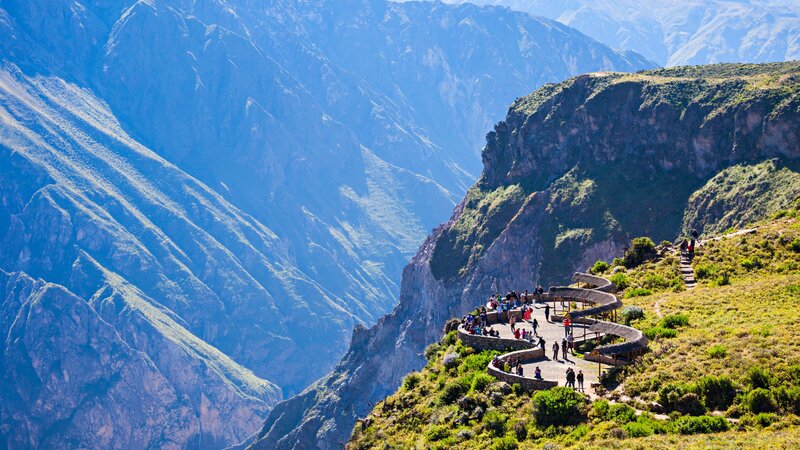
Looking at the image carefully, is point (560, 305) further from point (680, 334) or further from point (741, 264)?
point (680, 334)

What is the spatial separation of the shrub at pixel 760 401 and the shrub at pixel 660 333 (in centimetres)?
1175

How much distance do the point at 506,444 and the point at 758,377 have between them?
1228cm

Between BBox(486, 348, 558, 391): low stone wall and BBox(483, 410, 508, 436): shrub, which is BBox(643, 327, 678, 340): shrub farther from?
BBox(483, 410, 508, 436): shrub

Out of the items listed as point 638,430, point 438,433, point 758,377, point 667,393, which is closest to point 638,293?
point 438,433

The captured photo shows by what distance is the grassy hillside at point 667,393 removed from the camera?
49.8 metres

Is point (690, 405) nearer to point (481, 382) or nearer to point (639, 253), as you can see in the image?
point (481, 382)

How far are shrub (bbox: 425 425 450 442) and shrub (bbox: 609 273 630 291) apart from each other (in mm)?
25402

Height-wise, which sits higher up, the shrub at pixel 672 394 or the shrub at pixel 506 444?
the shrub at pixel 672 394

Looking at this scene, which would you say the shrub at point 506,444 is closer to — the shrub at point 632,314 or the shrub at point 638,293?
the shrub at point 632,314

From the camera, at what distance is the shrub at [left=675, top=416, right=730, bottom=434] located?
4928 centimetres

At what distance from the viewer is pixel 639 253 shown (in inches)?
3659

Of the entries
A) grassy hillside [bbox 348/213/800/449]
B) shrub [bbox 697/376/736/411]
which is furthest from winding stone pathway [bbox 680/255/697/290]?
shrub [bbox 697/376/736/411]

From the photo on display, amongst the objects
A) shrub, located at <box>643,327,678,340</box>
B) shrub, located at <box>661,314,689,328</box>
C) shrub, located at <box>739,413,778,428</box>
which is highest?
shrub, located at <box>661,314,689,328</box>

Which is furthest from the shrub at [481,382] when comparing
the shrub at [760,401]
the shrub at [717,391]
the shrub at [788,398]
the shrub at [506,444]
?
the shrub at [788,398]
